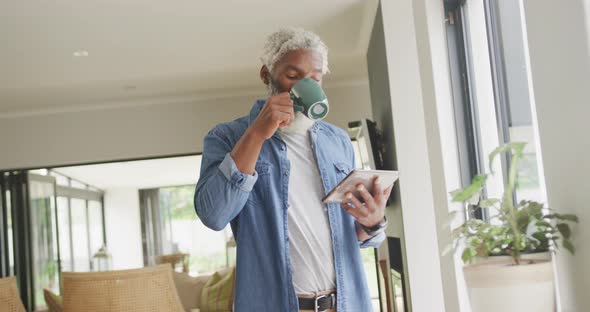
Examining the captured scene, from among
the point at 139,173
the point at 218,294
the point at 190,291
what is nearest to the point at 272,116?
the point at 218,294

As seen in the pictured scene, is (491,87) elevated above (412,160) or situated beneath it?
elevated above

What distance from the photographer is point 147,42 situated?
545 centimetres

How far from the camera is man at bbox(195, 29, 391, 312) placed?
139cm

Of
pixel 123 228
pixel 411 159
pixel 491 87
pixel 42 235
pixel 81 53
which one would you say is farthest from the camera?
pixel 123 228

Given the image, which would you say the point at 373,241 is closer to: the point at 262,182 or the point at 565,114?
the point at 262,182

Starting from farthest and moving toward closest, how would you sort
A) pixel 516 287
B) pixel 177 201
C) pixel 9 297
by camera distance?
pixel 177 201
pixel 9 297
pixel 516 287

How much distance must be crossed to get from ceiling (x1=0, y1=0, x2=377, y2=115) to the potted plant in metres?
3.52

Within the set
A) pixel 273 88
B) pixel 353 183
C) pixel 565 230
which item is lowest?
pixel 565 230

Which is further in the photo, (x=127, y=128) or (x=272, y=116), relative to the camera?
(x=127, y=128)

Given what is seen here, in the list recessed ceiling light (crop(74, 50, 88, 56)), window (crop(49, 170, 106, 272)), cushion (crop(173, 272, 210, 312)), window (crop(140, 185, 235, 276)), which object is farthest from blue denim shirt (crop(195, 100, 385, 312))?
window (crop(140, 185, 235, 276))

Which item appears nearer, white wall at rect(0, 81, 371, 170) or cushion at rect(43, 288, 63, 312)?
cushion at rect(43, 288, 63, 312)

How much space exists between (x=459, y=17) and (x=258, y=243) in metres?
2.30

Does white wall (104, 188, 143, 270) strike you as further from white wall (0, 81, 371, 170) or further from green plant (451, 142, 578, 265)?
green plant (451, 142, 578, 265)

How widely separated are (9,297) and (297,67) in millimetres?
3196
